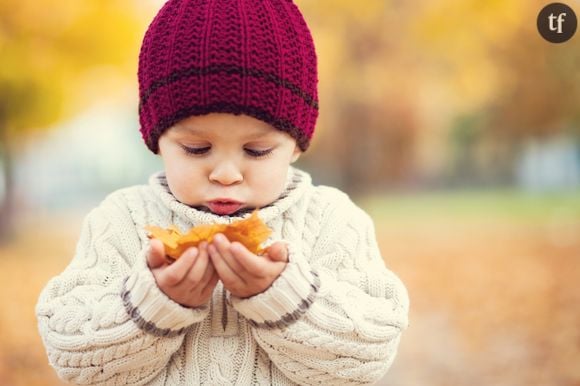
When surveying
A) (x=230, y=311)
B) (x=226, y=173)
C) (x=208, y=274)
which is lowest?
(x=230, y=311)

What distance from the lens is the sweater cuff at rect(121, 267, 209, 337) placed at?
4.11 ft

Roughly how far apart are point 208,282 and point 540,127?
291 centimetres

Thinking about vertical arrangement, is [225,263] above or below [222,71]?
below

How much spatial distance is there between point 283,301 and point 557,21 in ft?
7.13

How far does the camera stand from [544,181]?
3.74 m

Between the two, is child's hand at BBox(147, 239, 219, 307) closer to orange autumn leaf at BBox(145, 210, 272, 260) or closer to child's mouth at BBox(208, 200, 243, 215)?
orange autumn leaf at BBox(145, 210, 272, 260)

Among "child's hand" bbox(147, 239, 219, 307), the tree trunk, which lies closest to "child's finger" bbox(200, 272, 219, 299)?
"child's hand" bbox(147, 239, 219, 307)

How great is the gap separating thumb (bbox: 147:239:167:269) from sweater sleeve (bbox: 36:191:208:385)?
0.02m

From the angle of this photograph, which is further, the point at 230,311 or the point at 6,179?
the point at 6,179

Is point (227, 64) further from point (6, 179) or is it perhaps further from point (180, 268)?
point (6, 179)

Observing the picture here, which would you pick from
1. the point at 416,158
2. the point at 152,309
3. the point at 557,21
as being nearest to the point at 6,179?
the point at 416,158

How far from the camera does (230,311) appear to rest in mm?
1426

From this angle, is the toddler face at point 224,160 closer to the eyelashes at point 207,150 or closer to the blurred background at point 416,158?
the eyelashes at point 207,150

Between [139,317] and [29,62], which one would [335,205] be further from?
[29,62]
